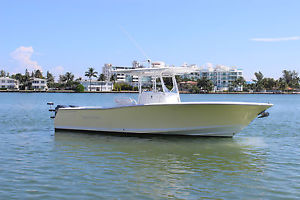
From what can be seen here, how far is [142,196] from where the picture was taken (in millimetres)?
8055

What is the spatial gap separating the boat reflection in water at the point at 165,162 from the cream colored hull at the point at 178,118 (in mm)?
425

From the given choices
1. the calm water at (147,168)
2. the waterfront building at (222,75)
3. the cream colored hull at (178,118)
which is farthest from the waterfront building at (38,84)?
the calm water at (147,168)

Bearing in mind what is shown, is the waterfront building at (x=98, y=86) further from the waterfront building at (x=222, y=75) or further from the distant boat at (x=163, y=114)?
the distant boat at (x=163, y=114)

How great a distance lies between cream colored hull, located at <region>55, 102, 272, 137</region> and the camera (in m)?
14.6

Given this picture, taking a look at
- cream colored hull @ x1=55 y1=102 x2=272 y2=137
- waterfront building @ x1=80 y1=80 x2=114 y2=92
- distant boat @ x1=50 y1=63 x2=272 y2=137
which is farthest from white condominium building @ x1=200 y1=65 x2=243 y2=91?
cream colored hull @ x1=55 y1=102 x2=272 y2=137

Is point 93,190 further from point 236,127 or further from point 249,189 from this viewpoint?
point 236,127

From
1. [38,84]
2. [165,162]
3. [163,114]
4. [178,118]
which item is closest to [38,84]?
[38,84]

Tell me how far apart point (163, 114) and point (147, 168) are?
4.74 meters

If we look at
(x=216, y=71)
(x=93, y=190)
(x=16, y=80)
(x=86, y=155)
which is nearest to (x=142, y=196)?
(x=93, y=190)

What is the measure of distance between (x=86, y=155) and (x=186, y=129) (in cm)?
476

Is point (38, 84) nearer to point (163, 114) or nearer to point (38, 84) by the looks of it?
point (38, 84)

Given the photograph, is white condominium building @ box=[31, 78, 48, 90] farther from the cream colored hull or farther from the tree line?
the cream colored hull

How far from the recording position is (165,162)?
11445 mm

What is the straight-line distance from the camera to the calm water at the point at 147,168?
8.38 m
